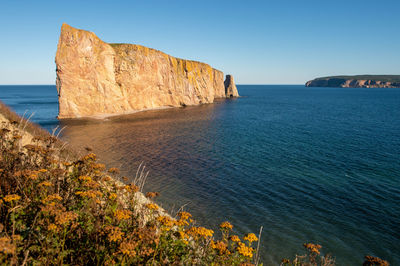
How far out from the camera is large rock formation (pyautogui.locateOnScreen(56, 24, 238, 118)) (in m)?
42.3

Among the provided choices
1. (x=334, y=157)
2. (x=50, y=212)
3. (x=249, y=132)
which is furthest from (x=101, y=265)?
(x=249, y=132)

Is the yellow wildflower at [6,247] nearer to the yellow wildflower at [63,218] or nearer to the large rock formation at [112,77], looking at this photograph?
the yellow wildflower at [63,218]

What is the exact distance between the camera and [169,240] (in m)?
3.91

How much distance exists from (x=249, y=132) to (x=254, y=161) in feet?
45.9

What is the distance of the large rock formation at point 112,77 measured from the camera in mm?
42281

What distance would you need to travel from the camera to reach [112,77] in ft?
161

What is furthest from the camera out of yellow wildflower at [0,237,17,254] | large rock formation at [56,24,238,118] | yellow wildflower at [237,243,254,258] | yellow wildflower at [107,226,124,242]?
large rock formation at [56,24,238,118]

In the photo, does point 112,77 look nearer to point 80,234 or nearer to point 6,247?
point 80,234

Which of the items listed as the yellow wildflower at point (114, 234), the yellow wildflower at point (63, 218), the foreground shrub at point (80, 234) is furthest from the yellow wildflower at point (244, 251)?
the yellow wildflower at point (63, 218)

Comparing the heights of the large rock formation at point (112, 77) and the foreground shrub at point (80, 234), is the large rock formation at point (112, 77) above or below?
above

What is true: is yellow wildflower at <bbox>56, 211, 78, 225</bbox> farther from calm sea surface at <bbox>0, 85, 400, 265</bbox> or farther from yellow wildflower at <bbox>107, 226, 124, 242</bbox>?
calm sea surface at <bbox>0, 85, 400, 265</bbox>

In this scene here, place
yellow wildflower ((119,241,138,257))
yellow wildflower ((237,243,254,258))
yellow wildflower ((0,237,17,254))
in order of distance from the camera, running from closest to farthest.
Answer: yellow wildflower ((0,237,17,254)), yellow wildflower ((119,241,138,257)), yellow wildflower ((237,243,254,258))

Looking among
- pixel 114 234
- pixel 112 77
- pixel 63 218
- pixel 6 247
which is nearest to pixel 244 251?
pixel 114 234

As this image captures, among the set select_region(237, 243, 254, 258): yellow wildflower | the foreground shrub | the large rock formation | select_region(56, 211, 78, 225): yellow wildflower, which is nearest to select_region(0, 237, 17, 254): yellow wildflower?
the foreground shrub
